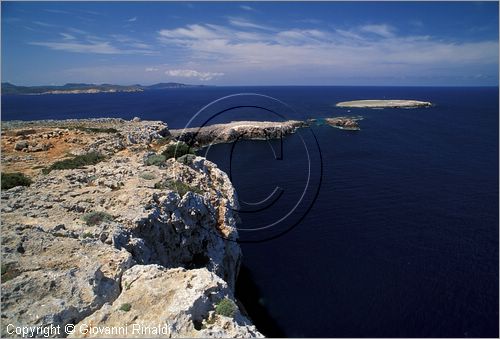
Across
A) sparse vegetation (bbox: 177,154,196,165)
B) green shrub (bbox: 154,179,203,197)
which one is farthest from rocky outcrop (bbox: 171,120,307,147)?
green shrub (bbox: 154,179,203,197)

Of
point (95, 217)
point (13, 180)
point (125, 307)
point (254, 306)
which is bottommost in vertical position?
point (254, 306)

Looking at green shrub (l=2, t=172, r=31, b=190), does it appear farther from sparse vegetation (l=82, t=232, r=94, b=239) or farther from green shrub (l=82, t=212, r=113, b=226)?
sparse vegetation (l=82, t=232, r=94, b=239)

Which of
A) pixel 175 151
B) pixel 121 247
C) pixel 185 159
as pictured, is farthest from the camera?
pixel 175 151

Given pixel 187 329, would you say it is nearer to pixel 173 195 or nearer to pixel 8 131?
pixel 173 195

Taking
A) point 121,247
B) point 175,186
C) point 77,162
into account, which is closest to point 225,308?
point 121,247

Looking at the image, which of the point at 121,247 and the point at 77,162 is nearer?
the point at 121,247

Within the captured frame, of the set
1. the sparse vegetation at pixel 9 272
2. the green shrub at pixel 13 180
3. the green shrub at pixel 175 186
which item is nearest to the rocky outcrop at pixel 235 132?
the green shrub at pixel 175 186

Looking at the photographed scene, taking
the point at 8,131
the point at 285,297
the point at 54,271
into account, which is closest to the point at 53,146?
the point at 8,131

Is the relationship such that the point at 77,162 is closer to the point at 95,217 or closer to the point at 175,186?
the point at 175,186

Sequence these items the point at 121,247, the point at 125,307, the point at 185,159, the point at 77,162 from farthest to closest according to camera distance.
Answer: the point at 185,159 < the point at 77,162 < the point at 121,247 < the point at 125,307
